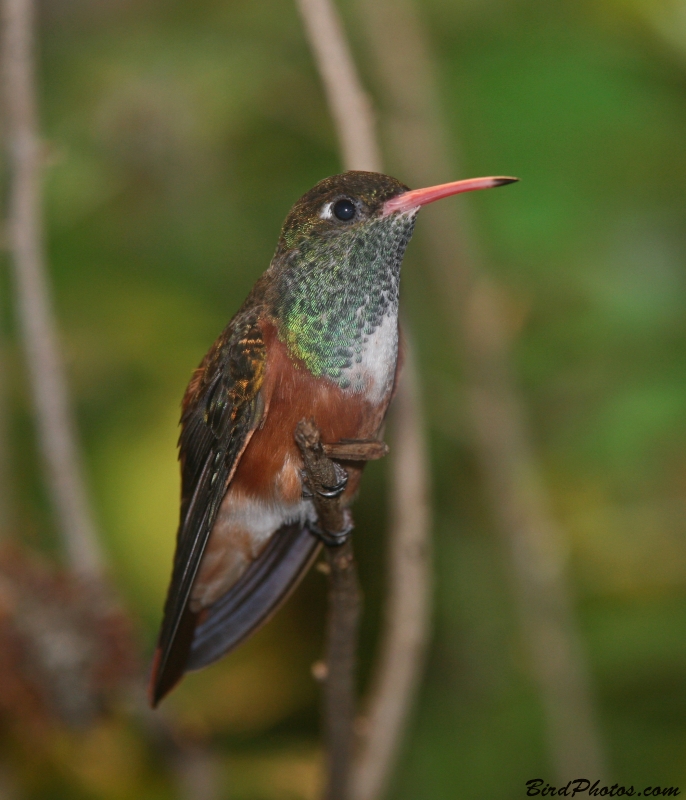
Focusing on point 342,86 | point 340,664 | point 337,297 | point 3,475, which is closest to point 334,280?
point 337,297

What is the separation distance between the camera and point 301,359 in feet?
5.72

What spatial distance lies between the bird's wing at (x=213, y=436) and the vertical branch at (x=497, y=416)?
1.52 m

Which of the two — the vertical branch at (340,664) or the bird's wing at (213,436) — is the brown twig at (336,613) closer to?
the vertical branch at (340,664)

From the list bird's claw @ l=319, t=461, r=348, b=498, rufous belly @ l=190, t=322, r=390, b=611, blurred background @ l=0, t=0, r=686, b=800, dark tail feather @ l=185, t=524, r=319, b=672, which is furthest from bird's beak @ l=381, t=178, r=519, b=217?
blurred background @ l=0, t=0, r=686, b=800

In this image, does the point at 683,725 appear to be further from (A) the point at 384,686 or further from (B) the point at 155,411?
(B) the point at 155,411

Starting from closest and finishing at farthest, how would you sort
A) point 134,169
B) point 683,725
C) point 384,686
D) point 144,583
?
1. point 384,686
2. point 683,725
3. point 144,583
4. point 134,169

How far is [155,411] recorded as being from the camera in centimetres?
338

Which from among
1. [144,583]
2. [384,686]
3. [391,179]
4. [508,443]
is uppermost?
[391,179]

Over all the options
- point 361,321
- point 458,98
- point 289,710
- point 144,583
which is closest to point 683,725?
point 289,710

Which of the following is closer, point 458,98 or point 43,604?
point 43,604

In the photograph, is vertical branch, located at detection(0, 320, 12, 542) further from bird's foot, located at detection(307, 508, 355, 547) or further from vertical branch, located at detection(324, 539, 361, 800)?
bird's foot, located at detection(307, 508, 355, 547)

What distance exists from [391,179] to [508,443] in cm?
172

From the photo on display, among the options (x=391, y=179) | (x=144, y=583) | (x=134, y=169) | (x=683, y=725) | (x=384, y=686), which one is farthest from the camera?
(x=134, y=169)

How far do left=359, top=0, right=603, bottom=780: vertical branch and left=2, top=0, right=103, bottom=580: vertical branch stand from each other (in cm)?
133
